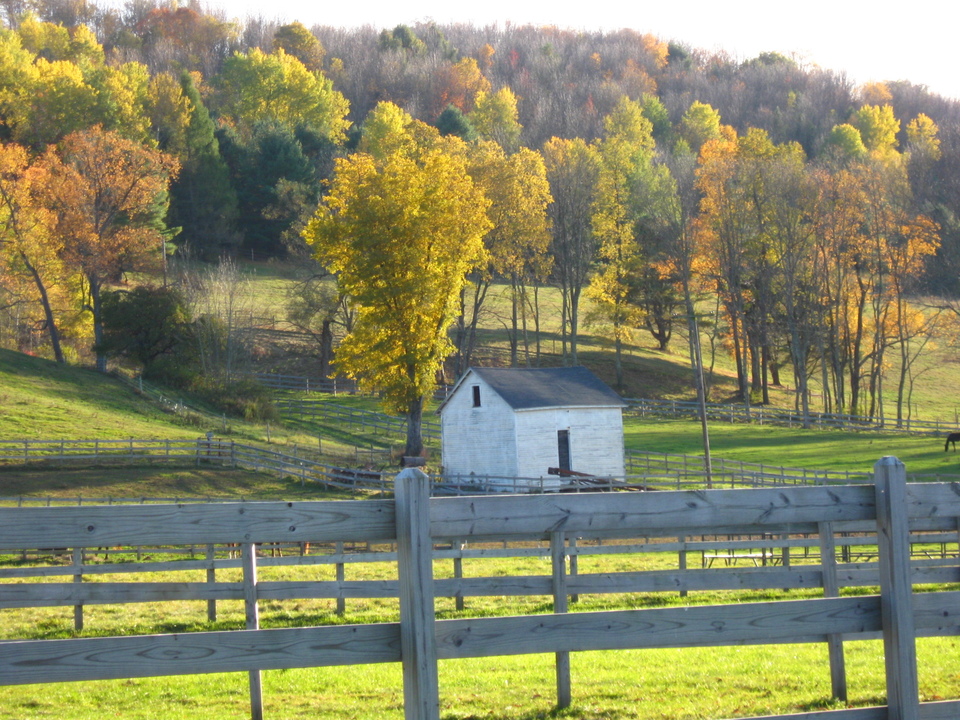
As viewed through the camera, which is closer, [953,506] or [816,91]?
[953,506]

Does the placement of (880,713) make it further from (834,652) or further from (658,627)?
(834,652)

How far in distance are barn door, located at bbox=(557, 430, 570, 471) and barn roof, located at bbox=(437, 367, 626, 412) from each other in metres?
1.16

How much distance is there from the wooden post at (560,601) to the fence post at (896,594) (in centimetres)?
235

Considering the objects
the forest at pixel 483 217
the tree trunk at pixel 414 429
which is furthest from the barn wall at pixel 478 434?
the forest at pixel 483 217

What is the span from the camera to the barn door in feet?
122

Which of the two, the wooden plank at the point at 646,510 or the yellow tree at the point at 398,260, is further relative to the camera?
the yellow tree at the point at 398,260

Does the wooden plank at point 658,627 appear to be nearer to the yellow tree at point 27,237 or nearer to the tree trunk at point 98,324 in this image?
the tree trunk at point 98,324

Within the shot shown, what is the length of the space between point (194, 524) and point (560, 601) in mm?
4624

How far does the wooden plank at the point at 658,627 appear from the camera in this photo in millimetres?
4508

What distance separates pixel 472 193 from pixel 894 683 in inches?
1519

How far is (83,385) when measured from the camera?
45844mm

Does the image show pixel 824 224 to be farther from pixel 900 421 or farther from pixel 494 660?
pixel 494 660

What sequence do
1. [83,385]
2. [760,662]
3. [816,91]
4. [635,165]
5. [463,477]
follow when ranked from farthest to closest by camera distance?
[816,91] < [635,165] < [83,385] < [463,477] < [760,662]

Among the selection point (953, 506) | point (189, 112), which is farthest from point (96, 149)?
point (953, 506)
